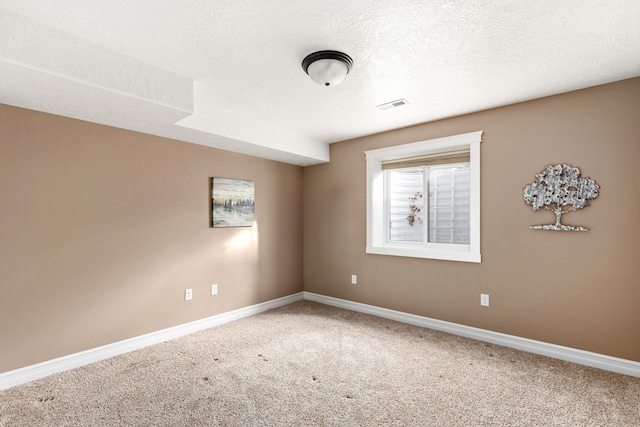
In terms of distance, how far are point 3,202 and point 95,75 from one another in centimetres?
122

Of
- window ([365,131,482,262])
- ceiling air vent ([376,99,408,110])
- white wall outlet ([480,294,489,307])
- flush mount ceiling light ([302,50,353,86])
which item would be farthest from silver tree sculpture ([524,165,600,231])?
flush mount ceiling light ([302,50,353,86])

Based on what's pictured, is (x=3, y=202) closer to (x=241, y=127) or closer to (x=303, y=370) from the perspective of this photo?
(x=241, y=127)

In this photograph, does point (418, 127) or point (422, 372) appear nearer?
point (422, 372)

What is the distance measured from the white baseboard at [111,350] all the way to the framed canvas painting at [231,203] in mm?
1088

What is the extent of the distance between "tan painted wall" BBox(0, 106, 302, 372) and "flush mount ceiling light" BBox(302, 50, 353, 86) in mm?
1890

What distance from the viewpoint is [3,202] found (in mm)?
2369

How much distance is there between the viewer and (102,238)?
9.38 feet

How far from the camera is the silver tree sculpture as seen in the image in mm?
2688

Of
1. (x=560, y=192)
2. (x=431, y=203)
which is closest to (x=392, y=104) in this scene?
(x=431, y=203)

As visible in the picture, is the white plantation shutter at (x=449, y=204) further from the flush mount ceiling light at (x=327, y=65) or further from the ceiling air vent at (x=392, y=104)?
the flush mount ceiling light at (x=327, y=65)

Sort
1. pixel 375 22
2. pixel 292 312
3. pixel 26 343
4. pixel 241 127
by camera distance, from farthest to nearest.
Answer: pixel 292 312
pixel 241 127
pixel 26 343
pixel 375 22

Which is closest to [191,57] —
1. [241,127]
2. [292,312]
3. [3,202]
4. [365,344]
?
[241,127]

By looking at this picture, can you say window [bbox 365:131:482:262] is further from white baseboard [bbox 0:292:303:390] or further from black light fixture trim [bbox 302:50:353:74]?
white baseboard [bbox 0:292:303:390]

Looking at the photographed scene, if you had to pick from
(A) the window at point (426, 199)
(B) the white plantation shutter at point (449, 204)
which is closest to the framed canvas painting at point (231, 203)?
(A) the window at point (426, 199)
